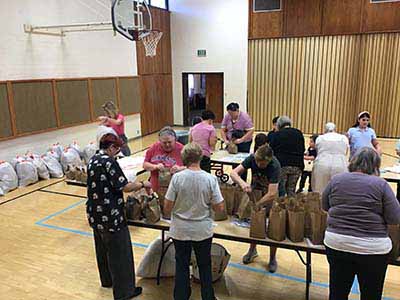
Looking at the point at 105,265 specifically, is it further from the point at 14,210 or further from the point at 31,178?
the point at 31,178

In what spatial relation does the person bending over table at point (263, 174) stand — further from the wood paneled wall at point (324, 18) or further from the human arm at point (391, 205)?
the wood paneled wall at point (324, 18)

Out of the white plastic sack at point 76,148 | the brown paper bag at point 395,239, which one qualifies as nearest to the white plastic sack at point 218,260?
the brown paper bag at point 395,239

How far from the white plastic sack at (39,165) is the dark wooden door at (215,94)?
7343 mm

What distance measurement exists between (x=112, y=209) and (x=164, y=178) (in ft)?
2.31

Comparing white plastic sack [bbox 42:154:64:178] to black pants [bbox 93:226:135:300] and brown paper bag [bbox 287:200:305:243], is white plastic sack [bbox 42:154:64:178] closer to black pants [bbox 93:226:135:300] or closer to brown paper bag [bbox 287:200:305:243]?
black pants [bbox 93:226:135:300]

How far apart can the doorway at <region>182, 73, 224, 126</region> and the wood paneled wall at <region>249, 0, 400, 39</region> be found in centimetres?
215

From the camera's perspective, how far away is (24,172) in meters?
6.36

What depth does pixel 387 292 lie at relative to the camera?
3.14 m

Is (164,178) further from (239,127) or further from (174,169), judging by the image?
(239,127)

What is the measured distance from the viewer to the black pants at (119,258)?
284 cm

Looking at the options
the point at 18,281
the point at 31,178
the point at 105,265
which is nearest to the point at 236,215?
the point at 105,265

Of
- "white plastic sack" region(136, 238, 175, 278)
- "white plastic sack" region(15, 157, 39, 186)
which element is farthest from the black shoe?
"white plastic sack" region(15, 157, 39, 186)

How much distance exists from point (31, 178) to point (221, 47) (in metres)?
7.31

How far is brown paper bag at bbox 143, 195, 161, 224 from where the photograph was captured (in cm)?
298
